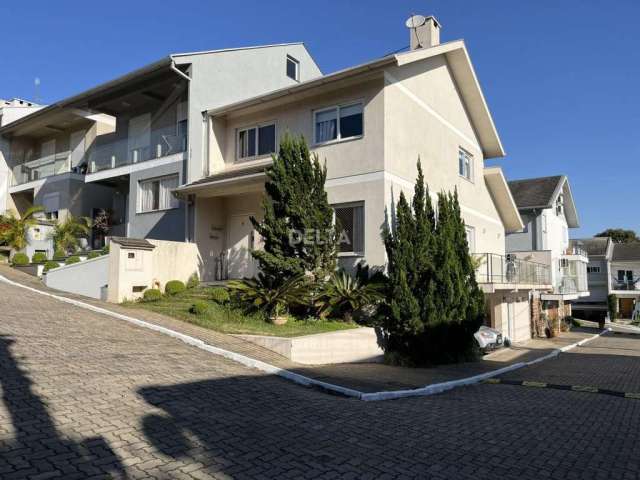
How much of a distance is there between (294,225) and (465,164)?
37.8 feet

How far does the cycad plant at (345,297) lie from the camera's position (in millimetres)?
12734

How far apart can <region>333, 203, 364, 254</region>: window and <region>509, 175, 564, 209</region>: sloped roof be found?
21685 millimetres

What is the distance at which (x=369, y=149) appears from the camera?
14.8m

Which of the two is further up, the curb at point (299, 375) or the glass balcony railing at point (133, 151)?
the glass balcony railing at point (133, 151)

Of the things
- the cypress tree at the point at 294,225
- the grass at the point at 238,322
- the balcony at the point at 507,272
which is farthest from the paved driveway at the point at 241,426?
the balcony at the point at 507,272

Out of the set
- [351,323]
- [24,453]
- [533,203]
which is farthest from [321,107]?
[533,203]

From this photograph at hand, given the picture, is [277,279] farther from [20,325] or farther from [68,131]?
[68,131]

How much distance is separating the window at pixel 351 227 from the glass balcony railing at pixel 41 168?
56.9 feet

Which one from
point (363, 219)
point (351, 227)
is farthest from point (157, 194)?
point (363, 219)

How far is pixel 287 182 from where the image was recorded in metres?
13.4

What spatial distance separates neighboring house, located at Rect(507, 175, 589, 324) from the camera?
91.6ft

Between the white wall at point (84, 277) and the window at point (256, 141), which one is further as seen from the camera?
the window at point (256, 141)

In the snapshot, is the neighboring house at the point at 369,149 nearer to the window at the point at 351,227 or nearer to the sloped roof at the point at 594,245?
the window at the point at 351,227

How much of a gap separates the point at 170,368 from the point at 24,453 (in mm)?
3601
